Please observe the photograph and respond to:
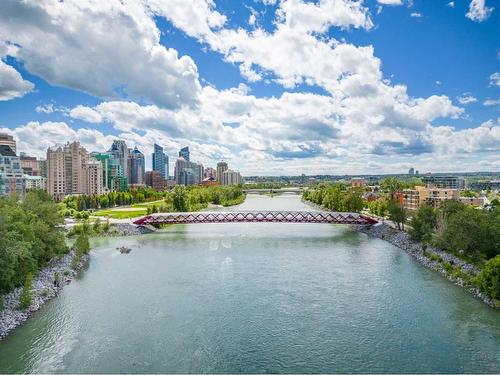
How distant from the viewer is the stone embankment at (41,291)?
49.0 ft

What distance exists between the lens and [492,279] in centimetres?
1697

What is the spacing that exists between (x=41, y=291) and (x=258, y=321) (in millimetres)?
10246

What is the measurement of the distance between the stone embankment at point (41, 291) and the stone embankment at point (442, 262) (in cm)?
1934

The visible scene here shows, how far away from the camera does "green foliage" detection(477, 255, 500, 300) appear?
1680 centimetres

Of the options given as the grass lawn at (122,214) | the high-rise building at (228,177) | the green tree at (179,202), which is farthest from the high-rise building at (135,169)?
the green tree at (179,202)

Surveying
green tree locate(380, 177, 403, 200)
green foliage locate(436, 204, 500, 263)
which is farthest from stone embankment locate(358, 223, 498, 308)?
green tree locate(380, 177, 403, 200)

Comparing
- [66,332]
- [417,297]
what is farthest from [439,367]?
[66,332]

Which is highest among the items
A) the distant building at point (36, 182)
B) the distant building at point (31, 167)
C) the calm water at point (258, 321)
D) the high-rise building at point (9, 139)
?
the high-rise building at point (9, 139)

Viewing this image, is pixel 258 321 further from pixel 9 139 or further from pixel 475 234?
pixel 9 139

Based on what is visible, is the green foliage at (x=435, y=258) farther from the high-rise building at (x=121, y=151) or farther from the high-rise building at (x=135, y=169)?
the high-rise building at (x=135, y=169)

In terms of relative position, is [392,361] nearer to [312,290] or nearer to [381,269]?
[312,290]

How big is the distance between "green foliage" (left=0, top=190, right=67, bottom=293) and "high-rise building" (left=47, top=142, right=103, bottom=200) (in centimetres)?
5703

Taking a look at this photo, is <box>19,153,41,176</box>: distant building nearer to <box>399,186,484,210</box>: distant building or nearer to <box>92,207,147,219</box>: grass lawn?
<box>92,207,147,219</box>: grass lawn

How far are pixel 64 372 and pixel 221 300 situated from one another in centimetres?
762
